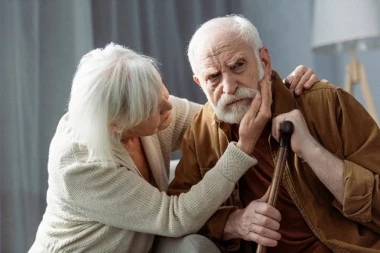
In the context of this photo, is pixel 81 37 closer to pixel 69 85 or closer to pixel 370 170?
pixel 69 85

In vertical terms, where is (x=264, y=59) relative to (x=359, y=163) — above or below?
above

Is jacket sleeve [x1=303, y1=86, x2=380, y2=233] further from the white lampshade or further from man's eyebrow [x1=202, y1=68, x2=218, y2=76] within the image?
the white lampshade

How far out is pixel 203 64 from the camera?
1.88 m

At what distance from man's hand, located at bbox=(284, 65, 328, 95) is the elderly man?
2cm

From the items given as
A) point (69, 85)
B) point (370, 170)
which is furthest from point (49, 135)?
point (370, 170)

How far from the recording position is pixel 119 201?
177 centimetres

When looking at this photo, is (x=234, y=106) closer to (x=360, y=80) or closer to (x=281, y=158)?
(x=281, y=158)

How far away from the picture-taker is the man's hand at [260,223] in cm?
176

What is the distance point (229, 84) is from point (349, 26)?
1449 mm

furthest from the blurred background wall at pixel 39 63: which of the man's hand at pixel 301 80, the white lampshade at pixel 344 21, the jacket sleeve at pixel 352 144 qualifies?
the jacket sleeve at pixel 352 144

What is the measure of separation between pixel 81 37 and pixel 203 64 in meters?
1.18

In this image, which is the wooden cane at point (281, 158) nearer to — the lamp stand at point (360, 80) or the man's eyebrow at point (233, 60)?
the man's eyebrow at point (233, 60)

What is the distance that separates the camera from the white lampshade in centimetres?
301

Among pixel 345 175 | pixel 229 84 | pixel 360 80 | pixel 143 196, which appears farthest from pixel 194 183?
pixel 360 80
